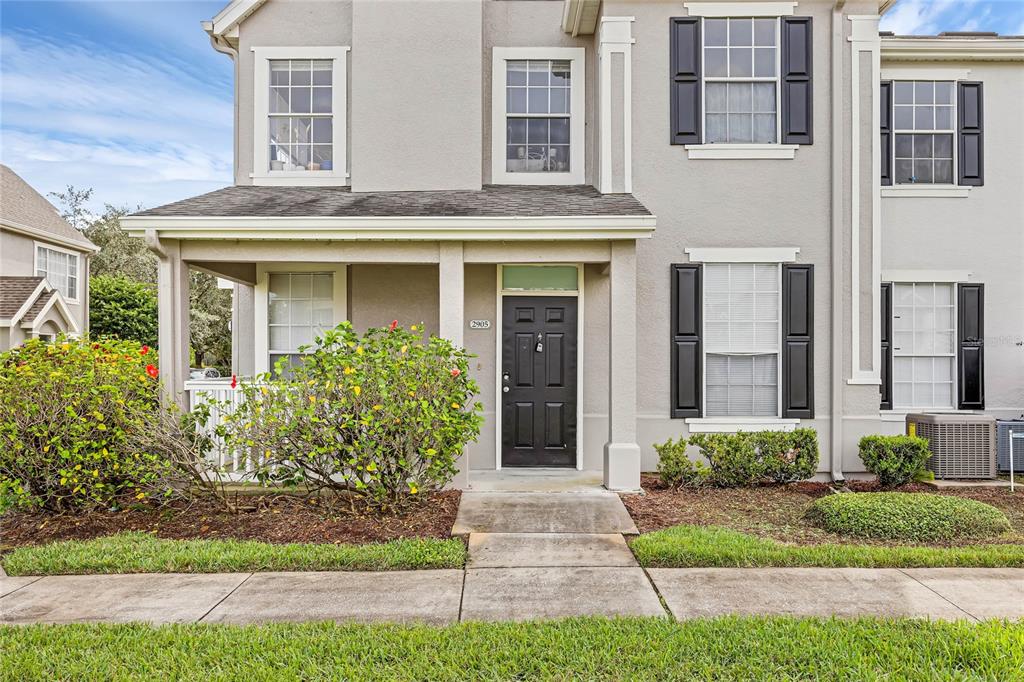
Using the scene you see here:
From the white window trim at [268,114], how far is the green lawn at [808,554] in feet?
22.1

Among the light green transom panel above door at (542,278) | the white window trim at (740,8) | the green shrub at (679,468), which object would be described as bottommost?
the green shrub at (679,468)

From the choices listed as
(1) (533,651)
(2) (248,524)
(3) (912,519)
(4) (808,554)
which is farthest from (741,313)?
(2) (248,524)

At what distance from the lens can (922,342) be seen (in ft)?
30.8

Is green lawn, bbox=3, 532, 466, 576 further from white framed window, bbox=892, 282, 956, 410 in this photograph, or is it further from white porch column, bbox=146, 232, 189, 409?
white framed window, bbox=892, 282, 956, 410

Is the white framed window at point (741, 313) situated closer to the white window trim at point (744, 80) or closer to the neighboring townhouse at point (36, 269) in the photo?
the white window trim at point (744, 80)

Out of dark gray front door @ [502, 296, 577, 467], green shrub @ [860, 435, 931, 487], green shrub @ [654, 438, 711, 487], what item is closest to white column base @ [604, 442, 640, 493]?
green shrub @ [654, 438, 711, 487]

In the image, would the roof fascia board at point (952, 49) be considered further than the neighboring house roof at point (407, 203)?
Yes

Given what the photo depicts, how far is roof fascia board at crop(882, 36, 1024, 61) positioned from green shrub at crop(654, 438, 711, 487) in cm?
647

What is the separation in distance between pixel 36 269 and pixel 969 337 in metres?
25.0

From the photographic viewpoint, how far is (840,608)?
435 cm

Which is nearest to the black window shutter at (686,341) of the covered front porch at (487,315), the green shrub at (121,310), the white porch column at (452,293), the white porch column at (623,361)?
the covered front porch at (487,315)

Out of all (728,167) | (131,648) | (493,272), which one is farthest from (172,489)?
(728,167)

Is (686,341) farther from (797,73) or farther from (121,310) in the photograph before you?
(121,310)

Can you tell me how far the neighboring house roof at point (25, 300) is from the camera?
725 inches
